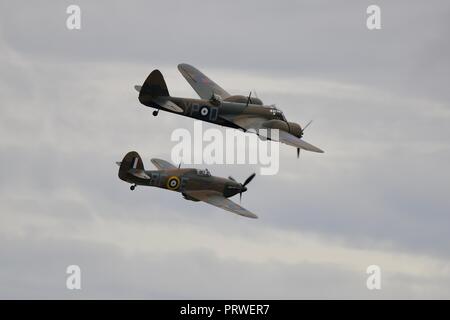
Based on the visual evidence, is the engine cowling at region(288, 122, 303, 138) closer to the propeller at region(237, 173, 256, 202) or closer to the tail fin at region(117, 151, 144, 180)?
the propeller at region(237, 173, 256, 202)

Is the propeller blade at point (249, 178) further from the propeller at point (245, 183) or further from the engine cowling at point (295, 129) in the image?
the engine cowling at point (295, 129)

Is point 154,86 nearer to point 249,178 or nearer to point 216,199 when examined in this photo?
point 216,199

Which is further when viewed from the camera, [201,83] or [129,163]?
[201,83]

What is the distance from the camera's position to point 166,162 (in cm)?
9375

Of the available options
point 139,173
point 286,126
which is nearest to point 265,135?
point 286,126

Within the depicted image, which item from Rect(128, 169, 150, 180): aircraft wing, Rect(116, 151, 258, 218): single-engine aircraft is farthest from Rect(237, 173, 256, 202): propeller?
Rect(128, 169, 150, 180): aircraft wing

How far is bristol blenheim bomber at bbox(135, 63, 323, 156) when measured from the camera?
277ft

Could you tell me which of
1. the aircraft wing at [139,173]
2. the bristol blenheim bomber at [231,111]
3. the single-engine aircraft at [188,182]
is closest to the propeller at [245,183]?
the single-engine aircraft at [188,182]

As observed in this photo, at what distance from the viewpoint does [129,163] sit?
82.6 metres

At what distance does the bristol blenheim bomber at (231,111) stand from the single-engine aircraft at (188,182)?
4.33m

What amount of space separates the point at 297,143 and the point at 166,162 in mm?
14208

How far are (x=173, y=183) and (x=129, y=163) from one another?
4.59 m
